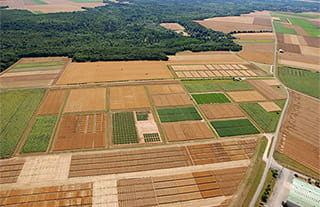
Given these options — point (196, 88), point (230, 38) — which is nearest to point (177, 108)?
point (196, 88)

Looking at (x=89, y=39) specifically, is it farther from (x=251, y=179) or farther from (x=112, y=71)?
(x=251, y=179)

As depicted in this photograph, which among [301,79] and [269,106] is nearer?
[269,106]

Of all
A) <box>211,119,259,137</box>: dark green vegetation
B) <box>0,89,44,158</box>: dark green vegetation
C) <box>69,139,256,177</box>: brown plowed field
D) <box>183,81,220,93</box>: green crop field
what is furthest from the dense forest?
<box>69,139,256,177</box>: brown plowed field

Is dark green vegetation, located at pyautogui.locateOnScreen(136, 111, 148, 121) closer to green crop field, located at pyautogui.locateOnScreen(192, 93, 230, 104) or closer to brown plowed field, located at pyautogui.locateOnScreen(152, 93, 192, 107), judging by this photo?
brown plowed field, located at pyautogui.locateOnScreen(152, 93, 192, 107)

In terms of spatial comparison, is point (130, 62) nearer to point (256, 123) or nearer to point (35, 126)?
point (35, 126)

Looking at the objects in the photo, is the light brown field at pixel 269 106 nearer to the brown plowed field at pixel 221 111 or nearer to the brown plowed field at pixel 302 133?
the brown plowed field at pixel 302 133

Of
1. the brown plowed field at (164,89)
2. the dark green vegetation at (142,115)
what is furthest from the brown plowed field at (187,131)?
the brown plowed field at (164,89)

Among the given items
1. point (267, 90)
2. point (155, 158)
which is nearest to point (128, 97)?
point (155, 158)
